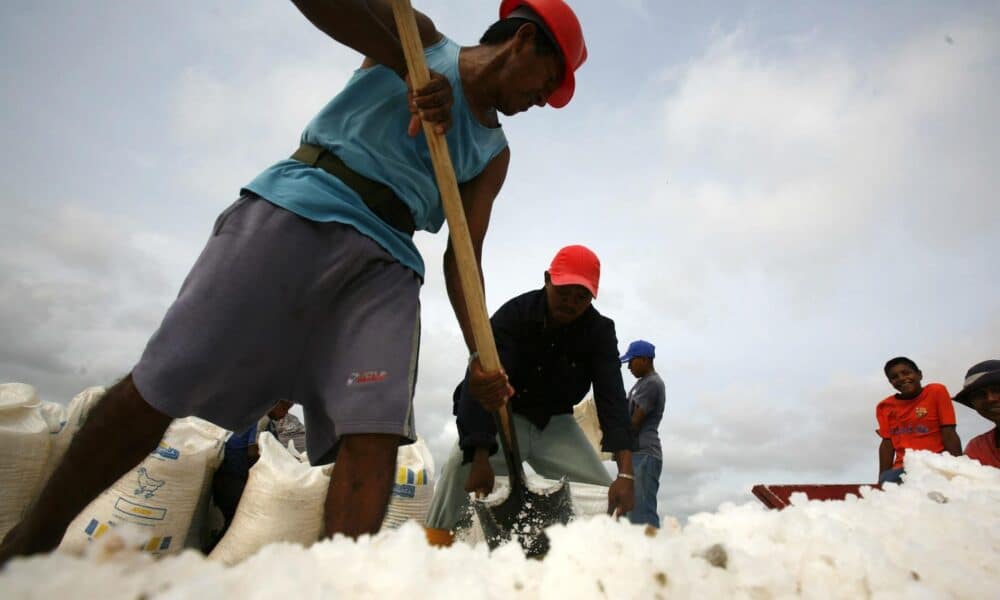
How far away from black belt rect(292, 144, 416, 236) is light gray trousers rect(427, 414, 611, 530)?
1.34m

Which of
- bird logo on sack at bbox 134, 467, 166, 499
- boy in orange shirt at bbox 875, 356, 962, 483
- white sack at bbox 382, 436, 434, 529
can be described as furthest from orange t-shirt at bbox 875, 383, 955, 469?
bird logo on sack at bbox 134, 467, 166, 499

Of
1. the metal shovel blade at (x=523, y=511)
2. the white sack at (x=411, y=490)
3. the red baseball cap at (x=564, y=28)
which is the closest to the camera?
the red baseball cap at (x=564, y=28)

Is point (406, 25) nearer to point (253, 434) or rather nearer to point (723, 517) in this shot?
point (723, 517)

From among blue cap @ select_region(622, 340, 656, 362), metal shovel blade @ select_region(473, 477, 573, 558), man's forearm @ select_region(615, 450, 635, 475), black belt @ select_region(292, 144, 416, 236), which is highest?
blue cap @ select_region(622, 340, 656, 362)

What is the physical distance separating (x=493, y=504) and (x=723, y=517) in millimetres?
1658

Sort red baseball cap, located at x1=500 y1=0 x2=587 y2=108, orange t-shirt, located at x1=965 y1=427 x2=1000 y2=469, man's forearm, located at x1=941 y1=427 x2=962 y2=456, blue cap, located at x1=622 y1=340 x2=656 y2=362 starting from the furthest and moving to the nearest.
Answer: blue cap, located at x1=622 y1=340 x2=656 y2=362 < man's forearm, located at x1=941 y1=427 x2=962 y2=456 < orange t-shirt, located at x1=965 y1=427 x2=1000 y2=469 < red baseball cap, located at x1=500 y1=0 x2=587 y2=108

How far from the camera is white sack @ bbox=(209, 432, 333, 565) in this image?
2.46 meters

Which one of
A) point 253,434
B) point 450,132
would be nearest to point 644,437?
point 253,434

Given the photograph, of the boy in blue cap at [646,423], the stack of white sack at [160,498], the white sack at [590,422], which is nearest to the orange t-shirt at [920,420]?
the boy in blue cap at [646,423]

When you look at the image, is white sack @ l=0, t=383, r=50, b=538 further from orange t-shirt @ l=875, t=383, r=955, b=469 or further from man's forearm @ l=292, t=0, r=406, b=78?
orange t-shirt @ l=875, t=383, r=955, b=469

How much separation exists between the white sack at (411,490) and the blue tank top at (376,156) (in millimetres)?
1613

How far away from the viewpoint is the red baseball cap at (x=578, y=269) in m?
2.47

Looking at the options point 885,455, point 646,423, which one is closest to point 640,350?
point 646,423

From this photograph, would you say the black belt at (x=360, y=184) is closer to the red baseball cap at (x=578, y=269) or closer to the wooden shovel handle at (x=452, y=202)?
the wooden shovel handle at (x=452, y=202)
